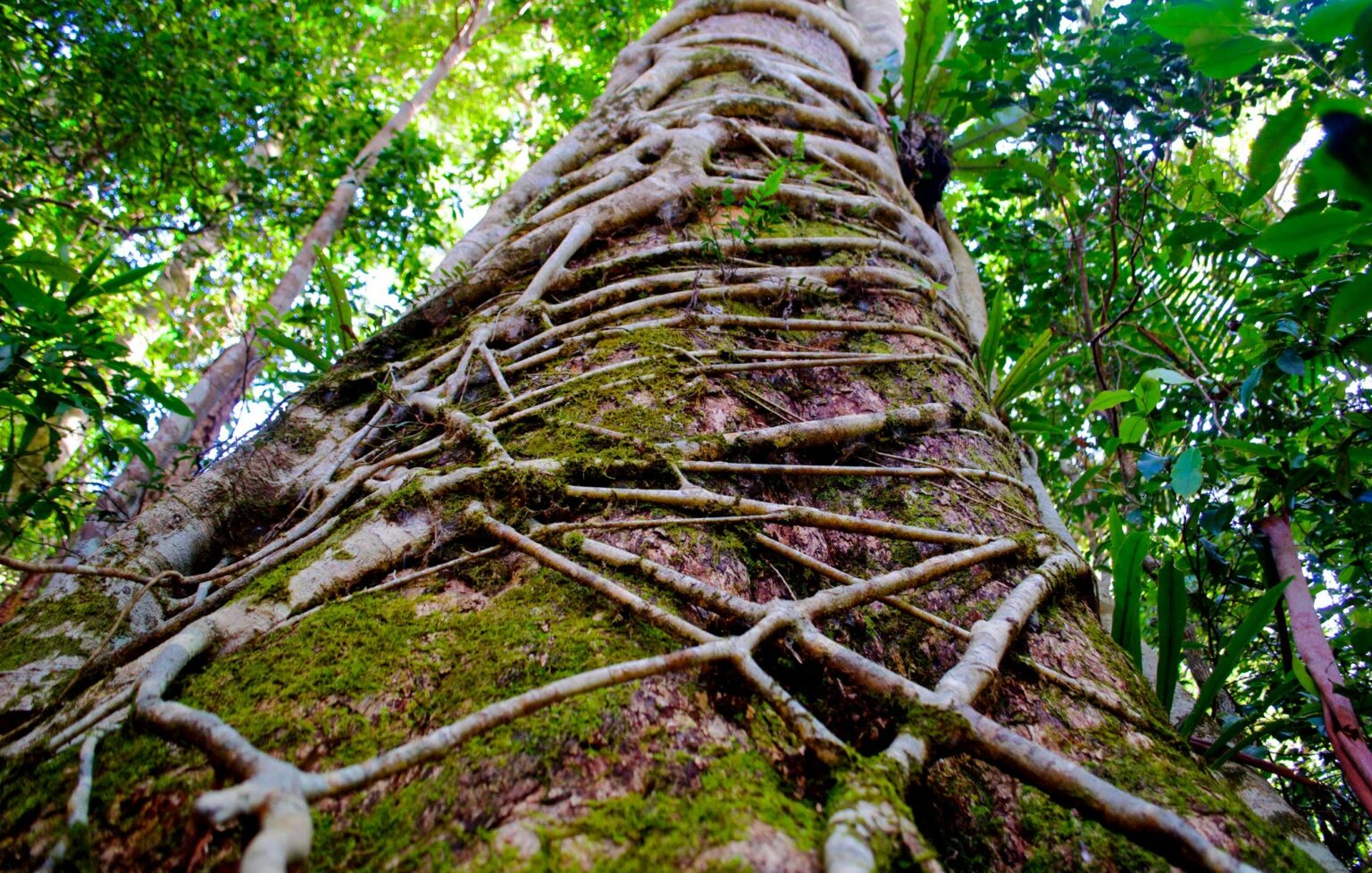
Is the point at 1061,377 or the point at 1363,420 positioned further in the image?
the point at 1061,377

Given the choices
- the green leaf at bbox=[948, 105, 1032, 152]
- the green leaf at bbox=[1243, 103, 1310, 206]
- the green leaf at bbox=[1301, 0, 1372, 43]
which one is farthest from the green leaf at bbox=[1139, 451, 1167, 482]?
the green leaf at bbox=[948, 105, 1032, 152]

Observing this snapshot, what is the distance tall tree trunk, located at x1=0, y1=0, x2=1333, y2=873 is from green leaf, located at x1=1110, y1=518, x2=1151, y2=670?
198mm

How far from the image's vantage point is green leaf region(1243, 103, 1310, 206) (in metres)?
0.79

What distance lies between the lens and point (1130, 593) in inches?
49.6

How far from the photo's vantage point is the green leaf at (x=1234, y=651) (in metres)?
1.08

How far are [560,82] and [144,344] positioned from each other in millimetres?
3791

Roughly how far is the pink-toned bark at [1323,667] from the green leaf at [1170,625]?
17cm

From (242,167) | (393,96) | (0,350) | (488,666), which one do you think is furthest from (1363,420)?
(393,96)

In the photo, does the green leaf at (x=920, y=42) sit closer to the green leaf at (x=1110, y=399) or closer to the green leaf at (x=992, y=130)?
the green leaf at (x=992, y=130)

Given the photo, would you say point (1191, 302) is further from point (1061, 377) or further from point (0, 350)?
point (0, 350)

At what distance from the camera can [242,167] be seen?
370 centimetres

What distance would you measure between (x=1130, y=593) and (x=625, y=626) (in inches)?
41.1

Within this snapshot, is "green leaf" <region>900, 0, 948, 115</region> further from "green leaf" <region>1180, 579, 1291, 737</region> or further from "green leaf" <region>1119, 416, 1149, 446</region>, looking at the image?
"green leaf" <region>1180, 579, 1291, 737</region>

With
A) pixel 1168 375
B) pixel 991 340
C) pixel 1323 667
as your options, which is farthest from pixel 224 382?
pixel 1323 667
